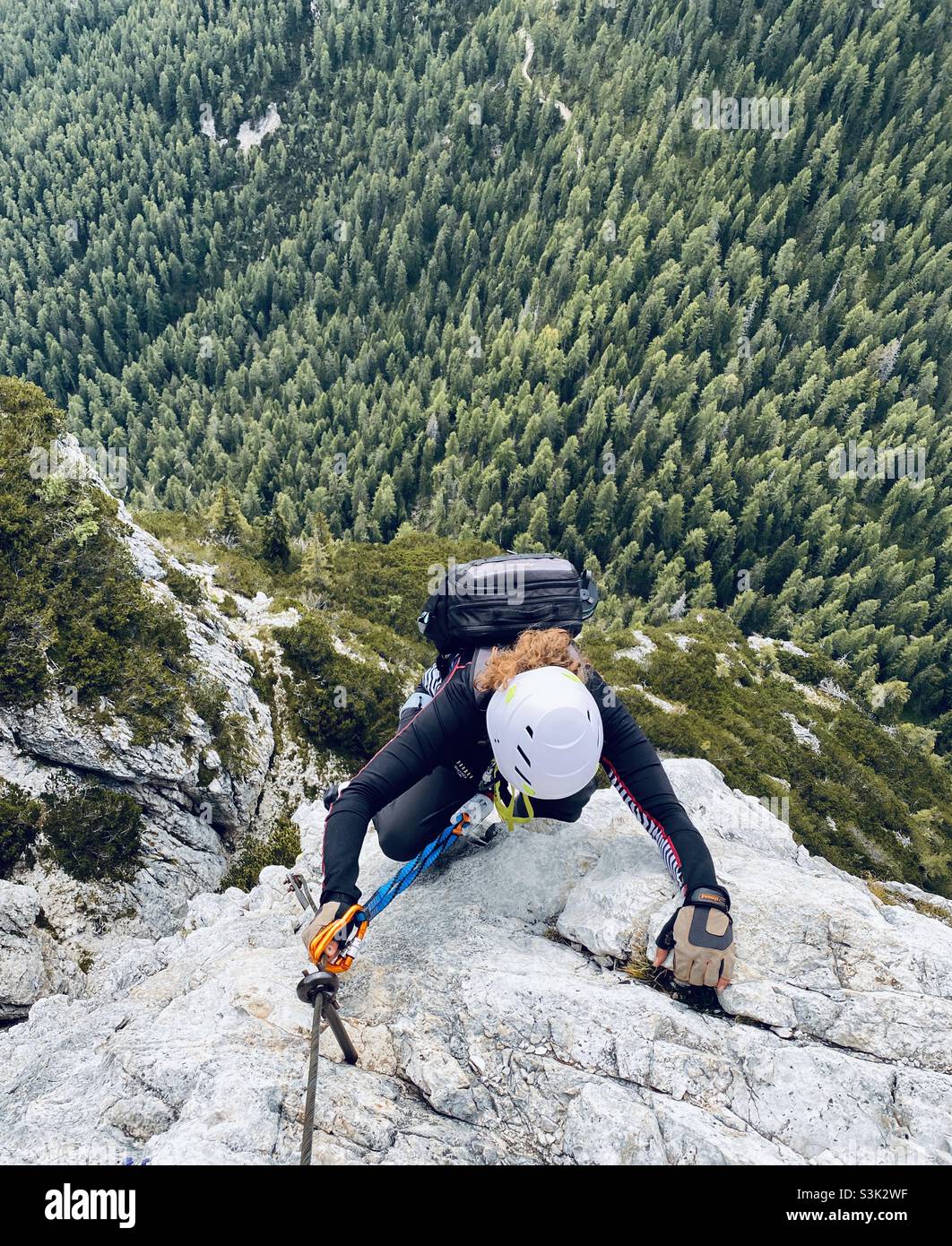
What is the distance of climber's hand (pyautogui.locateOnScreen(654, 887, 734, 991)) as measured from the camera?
5688 mm

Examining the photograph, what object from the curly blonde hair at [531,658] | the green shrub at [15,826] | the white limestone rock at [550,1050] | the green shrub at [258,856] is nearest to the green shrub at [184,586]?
the green shrub at [15,826]

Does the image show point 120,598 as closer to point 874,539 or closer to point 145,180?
point 874,539

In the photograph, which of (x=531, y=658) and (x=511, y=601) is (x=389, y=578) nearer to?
(x=511, y=601)

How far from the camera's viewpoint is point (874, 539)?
338 feet

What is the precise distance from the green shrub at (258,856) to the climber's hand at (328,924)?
11738mm

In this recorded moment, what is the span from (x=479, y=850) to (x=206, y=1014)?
3.90 meters

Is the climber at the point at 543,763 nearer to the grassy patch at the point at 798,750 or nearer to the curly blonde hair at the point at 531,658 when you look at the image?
the curly blonde hair at the point at 531,658

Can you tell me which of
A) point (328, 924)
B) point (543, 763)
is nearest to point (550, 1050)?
point (328, 924)

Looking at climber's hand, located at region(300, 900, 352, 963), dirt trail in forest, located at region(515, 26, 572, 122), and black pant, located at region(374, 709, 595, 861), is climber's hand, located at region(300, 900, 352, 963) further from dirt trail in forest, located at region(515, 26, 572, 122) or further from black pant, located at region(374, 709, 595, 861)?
dirt trail in forest, located at region(515, 26, 572, 122)

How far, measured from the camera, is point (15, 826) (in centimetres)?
1409

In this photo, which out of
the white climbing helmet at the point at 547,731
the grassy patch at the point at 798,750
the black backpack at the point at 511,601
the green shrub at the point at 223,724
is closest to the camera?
the white climbing helmet at the point at 547,731

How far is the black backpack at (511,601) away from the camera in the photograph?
286 inches

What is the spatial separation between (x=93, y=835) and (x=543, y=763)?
45.7 ft
